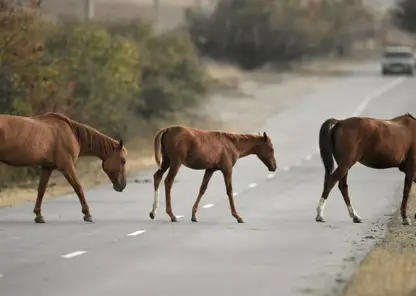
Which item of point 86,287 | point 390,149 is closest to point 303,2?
point 390,149

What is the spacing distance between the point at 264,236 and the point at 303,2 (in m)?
94.1

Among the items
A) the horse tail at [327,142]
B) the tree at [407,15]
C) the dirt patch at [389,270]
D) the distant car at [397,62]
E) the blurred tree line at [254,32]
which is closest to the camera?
the dirt patch at [389,270]

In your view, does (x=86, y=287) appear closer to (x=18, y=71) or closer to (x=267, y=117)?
(x=18, y=71)

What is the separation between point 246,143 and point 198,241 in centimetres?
480

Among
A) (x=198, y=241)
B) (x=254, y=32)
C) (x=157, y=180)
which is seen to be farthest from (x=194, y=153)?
(x=254, y=32)

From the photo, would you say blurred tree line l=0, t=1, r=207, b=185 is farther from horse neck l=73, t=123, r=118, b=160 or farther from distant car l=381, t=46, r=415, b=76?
distant car l=381, t=46, r=415, b=76

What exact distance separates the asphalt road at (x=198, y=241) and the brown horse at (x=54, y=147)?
0.71 m

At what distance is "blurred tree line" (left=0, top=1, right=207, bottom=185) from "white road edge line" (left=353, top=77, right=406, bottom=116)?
45.2 ft

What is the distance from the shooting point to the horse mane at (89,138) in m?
22.7

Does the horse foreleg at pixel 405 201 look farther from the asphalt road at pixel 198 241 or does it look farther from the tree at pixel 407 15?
the tree at pixel 407 15

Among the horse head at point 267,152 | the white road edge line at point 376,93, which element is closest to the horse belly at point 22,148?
the horse head at point 267,152

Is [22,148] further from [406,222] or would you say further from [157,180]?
[406,222]

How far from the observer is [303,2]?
11306 cm

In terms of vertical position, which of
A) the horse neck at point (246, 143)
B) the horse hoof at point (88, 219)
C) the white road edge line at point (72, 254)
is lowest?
the horse hoof at point (88, 219)
